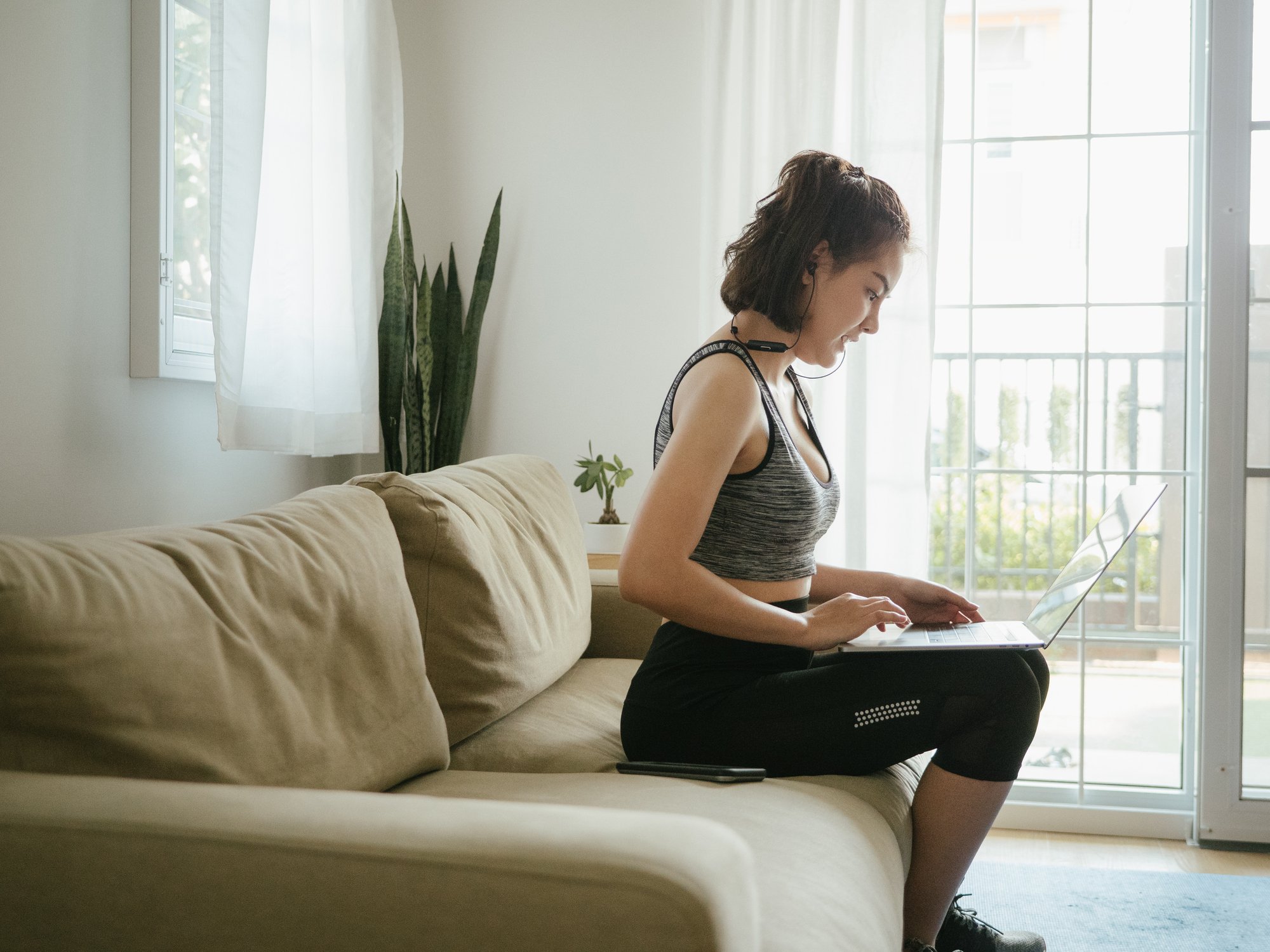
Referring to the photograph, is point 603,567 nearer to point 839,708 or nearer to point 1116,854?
point 839,708

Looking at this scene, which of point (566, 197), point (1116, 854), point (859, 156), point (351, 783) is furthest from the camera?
point (566, 197)

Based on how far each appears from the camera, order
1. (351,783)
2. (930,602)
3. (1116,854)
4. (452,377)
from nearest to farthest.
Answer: (351,783)
(930,602)
(1116,854)
(452,377)

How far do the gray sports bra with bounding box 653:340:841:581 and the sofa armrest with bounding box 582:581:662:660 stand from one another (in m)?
0.78

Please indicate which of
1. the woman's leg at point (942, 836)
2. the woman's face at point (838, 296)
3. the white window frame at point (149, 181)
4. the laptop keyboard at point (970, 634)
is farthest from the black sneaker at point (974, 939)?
the white window frame at point (149, 181)

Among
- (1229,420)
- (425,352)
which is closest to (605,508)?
(425,352)

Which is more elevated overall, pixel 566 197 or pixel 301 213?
pixel 566 197

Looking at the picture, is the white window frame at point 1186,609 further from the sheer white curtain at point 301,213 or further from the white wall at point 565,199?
the sheer white curtain at point 301,213

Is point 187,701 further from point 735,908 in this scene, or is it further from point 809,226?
point 809,226

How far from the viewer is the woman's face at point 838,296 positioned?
5.19ft

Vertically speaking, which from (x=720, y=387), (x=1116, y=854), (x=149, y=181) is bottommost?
(x=1116, y=854)

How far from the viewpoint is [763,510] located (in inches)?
57.6

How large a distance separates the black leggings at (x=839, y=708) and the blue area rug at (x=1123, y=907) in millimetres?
716

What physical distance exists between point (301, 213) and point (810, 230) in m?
1.22

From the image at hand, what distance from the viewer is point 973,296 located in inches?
113
